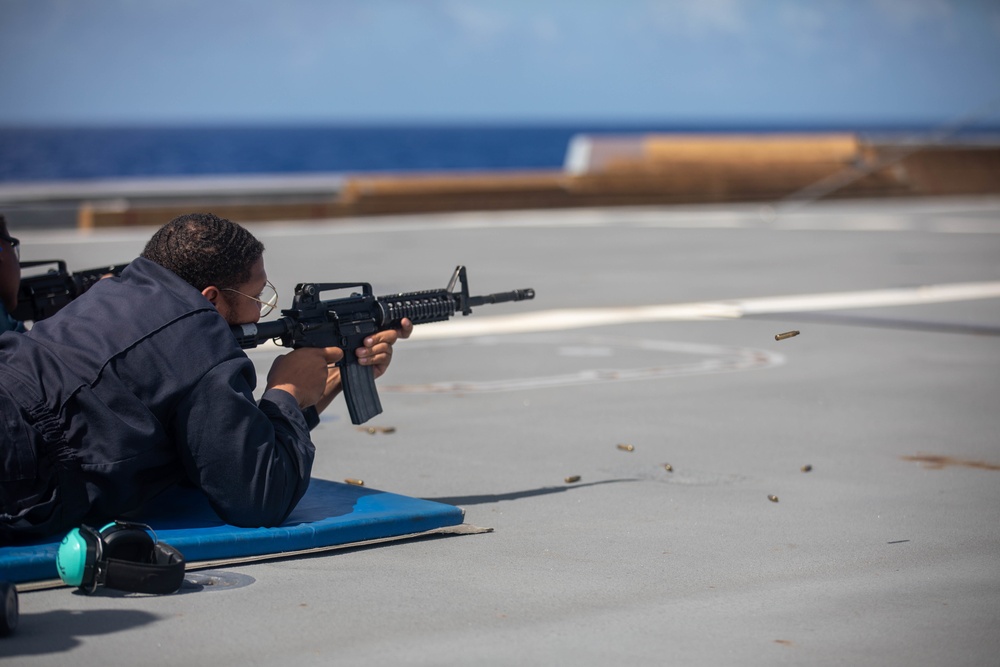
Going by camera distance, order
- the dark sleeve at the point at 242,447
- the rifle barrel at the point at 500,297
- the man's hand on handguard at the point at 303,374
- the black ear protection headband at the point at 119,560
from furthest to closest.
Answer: the rifle barrel at the point at 500,297, the man's hand on handguard at the point at 303,374, the dark sleeve at the point at 242,447, the black ear protection headband at the point at 119,560

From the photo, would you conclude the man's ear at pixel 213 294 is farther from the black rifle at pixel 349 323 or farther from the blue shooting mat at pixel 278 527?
the blue shooting mat at pixel 278 527

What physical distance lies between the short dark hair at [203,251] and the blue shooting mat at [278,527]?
2.67ft

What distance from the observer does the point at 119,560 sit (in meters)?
4.17

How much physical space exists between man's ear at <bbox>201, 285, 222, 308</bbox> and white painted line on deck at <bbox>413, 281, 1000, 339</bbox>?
6.62 metres

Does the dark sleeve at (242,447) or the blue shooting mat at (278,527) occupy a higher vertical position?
the dark sleeve at (242,447)

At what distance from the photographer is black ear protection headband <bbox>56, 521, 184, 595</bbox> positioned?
13.6ft

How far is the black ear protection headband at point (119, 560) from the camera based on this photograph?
4.14 metres

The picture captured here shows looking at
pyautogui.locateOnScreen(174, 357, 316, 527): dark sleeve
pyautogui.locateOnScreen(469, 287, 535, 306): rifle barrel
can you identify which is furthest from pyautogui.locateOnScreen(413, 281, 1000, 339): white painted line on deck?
pyautogui.locateOnScreen(174, 357, 316, 527): dark sleeve

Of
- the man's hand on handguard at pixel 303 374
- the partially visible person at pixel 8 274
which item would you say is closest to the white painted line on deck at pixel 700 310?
the partially visible person at pixel 8 274

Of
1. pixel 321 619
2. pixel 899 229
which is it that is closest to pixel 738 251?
pixel 899 229

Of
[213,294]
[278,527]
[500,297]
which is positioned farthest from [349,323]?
[500,297]

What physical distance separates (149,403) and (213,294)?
46 centimetres

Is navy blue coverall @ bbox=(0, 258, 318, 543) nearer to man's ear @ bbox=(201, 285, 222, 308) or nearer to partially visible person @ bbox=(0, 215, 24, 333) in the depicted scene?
man's ear @ bbox=(201, 285, 222, 308)

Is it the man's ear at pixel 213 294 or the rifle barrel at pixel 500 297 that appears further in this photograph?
the rifle barrel at pixel 500 297
